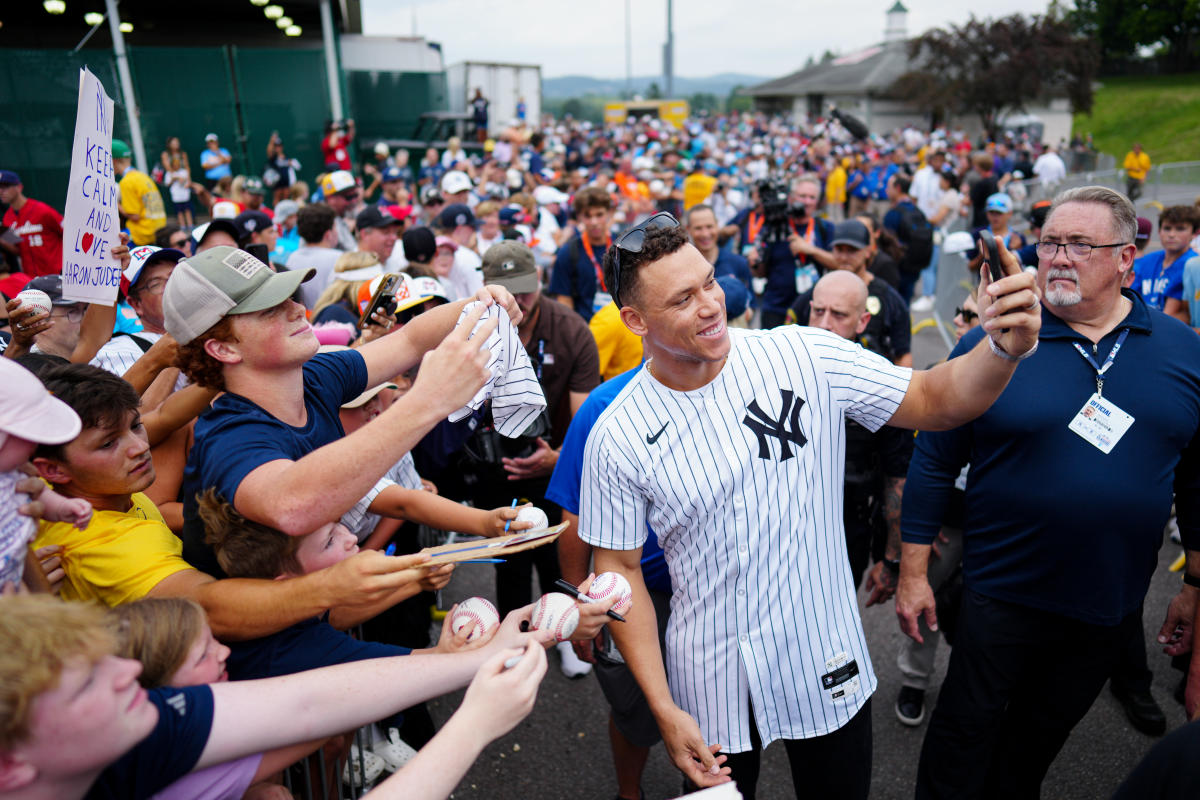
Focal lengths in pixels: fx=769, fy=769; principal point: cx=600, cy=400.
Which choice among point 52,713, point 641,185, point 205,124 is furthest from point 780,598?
point 205,124

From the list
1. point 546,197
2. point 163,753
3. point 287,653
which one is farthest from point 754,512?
point 546,197

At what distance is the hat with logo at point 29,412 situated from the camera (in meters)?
1.65

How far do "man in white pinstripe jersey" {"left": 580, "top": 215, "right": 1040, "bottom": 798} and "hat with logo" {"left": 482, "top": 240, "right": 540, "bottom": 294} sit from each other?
1754mm

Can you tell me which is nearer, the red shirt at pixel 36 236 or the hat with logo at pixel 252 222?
the hat with logo at pixel 252 222

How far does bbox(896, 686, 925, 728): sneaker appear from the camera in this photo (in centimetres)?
384

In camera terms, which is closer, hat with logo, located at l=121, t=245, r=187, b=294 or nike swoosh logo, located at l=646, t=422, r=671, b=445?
nike swoosh logo, located at l=646, t=422, r=671, b=445

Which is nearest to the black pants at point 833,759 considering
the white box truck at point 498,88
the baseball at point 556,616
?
the baseball at point 556,616

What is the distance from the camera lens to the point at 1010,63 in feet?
115

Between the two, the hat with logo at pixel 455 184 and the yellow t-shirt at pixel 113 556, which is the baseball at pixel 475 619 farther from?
the hat with logo at pixel 455 184

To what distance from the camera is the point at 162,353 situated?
9.72ft

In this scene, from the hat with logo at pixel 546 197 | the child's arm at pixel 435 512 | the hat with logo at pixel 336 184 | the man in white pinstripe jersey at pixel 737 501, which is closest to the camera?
the man in white pinstripe jersey at pixel 737 501

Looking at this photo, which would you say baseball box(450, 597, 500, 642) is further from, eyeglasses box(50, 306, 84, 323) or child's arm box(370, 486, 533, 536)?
eyeglasses box(50, 306, 84, 323)

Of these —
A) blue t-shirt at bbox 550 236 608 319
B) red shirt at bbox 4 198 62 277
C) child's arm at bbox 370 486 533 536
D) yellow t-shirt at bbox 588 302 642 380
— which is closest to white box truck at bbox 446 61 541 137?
red shirt at bbox 4 198 62 277

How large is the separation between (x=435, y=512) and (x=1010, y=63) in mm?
40908
